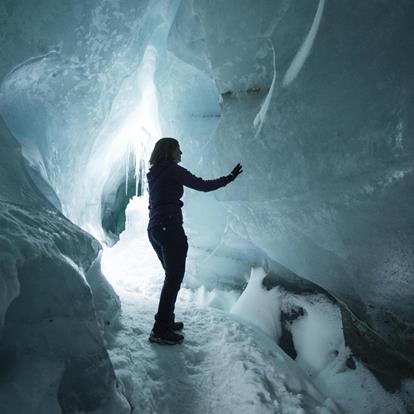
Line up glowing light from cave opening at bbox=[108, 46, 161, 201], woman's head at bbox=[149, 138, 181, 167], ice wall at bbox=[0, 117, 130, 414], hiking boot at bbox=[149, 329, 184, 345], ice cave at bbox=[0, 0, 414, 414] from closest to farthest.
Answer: ice wall at bbox=[0, 117, 130, 414], ice cave at bbox=[0, 0, 414, 414], hiking boot at bbox=[149, 329, 184, 345], woman's head at bbox=[149, 138, 181, 167], glowing light from cave opening at bbox=[108, 46, 161, 201]

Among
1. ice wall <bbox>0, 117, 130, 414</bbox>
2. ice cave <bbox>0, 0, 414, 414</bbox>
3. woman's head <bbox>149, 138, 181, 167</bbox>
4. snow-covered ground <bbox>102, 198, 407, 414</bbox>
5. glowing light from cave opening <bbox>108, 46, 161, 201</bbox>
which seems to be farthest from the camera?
glowing light from cave opening <bbox>108, 46, 161, 201</bbox>

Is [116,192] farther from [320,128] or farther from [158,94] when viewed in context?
[320,128]

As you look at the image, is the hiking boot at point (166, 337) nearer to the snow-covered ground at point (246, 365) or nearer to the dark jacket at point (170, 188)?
the snow-covered ground at point (246, 365)

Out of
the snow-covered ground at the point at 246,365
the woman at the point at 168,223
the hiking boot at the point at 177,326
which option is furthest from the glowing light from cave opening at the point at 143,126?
the hiking boot at the point at 177,326

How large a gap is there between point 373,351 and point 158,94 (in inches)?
216

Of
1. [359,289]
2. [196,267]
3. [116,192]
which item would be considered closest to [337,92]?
[359,289]

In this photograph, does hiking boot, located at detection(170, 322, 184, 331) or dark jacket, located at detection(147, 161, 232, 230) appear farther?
hiking boot, located at detection(170, 322, 184, 331)

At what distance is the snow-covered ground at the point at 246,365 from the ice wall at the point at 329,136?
452 mm

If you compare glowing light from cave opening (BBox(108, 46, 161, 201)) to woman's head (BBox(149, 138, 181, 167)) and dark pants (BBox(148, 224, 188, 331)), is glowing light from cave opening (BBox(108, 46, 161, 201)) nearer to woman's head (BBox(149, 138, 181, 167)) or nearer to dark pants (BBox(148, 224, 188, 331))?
woman's head (BBox(149, 138, 181, 167))

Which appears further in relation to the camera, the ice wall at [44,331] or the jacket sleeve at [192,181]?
the jacket sleeve at [192,181]

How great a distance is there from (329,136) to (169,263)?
1.59m

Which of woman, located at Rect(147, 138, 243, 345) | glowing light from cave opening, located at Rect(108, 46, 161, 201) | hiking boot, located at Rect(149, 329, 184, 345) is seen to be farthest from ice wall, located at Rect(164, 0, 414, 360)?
glowing light from cave opening, located at Rect(108, 46, 161, 201)

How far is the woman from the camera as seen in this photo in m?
2.59

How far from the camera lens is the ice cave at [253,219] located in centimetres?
179
